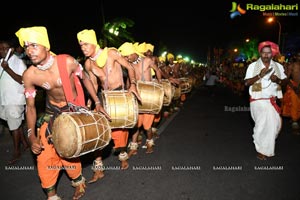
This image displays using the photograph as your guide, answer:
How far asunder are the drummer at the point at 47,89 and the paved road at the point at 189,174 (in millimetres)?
705

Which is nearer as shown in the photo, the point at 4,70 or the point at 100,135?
the point at 100,135

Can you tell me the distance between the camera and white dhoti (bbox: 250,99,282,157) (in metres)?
5.20

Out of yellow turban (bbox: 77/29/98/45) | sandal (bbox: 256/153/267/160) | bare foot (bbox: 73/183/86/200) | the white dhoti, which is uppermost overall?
yellow turban (bbox: 77/29/98/45)

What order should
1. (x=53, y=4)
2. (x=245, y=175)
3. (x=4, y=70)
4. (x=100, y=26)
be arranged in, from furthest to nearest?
(x=100, y=26)
(x=53, y=4)
(x=4, y=70)
(x=245, y=175)

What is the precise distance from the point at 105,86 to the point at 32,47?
1.61m

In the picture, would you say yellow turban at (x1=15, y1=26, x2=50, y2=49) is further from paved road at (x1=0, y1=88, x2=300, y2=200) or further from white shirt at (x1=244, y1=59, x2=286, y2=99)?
white shirt at (x1=244, y1=59, x2=286, y2=99)

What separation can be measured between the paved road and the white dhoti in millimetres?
251

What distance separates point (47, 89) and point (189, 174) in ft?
8.56

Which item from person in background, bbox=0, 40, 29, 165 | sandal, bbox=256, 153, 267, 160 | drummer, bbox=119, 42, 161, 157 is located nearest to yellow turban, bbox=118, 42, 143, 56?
drummer, bbox=119, 42, 161, 157

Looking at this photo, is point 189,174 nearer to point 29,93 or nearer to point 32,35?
point 29,93

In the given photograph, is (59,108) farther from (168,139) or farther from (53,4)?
(53,4)

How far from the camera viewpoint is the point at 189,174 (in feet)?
14.8

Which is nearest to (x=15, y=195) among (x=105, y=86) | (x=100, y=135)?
(x=100, y=135)

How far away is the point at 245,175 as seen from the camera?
4.46m
